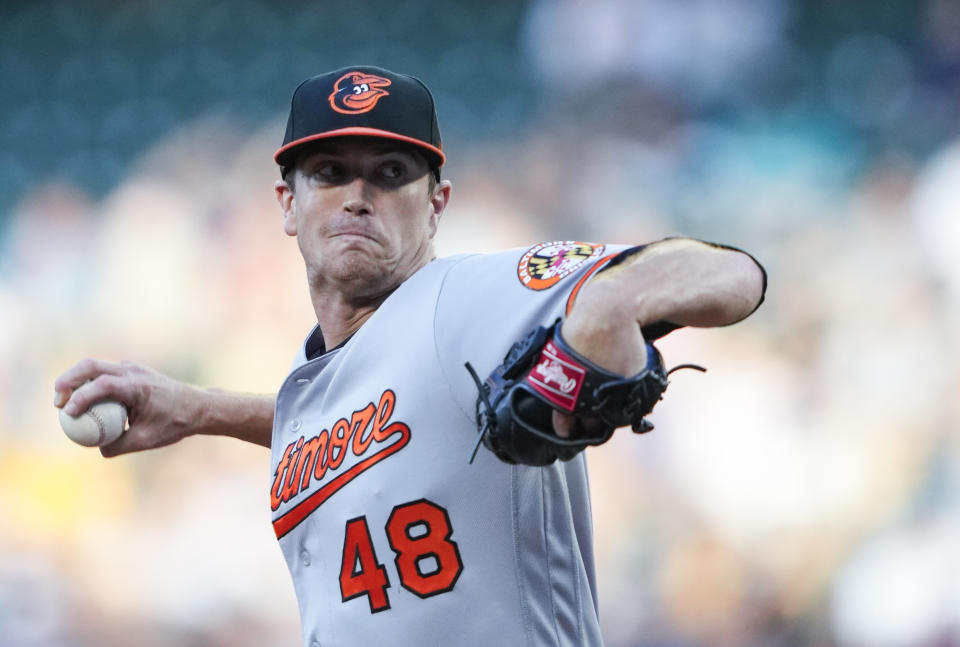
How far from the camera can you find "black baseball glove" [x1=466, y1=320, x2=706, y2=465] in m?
1.33

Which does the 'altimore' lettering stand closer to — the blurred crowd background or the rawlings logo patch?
→ the rawlings logo patch

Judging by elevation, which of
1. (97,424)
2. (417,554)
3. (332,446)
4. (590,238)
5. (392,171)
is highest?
(590,238)

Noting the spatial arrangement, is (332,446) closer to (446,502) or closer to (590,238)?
(446,502)

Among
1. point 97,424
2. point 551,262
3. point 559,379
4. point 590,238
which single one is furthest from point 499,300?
point 590,238

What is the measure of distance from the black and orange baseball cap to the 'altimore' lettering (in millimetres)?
520

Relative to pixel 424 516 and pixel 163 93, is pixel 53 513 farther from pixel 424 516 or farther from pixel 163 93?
pixel 424 516

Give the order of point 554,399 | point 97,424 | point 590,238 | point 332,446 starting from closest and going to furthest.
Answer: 1. point 554,399
2. point 332,446
3. point 97,424
4. point 590,238

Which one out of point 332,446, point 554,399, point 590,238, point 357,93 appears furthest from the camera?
point 590,238

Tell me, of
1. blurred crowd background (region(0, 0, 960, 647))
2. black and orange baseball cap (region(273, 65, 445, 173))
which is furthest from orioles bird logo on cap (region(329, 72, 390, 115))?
blurred crowd background (region(0, 0, 960, 647))

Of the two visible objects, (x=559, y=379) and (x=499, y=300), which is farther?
(x=499, y=300)

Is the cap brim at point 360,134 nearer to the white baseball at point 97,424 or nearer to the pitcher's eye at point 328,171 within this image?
the pitcher's eye at point 328,171

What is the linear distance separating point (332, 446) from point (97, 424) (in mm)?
636

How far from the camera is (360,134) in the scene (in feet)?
6.50

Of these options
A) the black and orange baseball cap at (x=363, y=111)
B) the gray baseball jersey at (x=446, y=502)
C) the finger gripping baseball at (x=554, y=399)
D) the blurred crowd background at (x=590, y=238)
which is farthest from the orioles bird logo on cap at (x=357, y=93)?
the blurred crowd background at (x=590, y=238)
